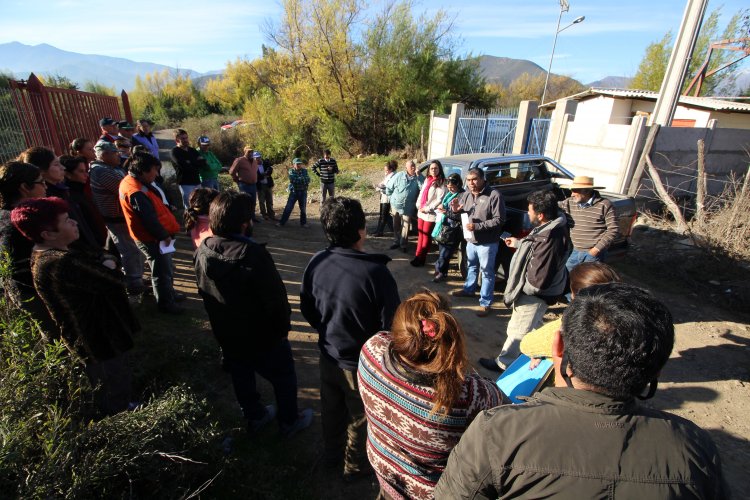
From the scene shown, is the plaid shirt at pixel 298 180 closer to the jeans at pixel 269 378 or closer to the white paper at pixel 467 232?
the white paper at pixel 467 232

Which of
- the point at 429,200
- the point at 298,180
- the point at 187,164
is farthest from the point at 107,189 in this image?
the point at 298,180

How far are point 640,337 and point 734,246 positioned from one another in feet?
22.2

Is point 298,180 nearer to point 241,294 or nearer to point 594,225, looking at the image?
point 594,225

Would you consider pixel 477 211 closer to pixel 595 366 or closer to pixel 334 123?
pixel 595 366

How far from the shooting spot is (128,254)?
4.32m

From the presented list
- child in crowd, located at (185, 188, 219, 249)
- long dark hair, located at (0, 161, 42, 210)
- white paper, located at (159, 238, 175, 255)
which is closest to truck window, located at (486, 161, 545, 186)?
child in crowd, located at (185, 188, 219, 249)

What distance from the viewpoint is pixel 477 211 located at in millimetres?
4477

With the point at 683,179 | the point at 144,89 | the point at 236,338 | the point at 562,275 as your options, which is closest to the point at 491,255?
the point at 562,275

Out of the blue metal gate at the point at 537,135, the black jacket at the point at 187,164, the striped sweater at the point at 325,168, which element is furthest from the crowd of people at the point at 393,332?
the blue metal gate at the point at 537,135

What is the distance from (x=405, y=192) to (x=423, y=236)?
2.87 feet

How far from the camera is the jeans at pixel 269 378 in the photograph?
257 cm

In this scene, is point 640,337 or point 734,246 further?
point 734,246

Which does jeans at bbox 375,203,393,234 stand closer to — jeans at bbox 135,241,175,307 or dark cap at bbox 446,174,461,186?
dark cap at bbox 446,174,461,186

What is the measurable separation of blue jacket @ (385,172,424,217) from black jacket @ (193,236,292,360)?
410cm
